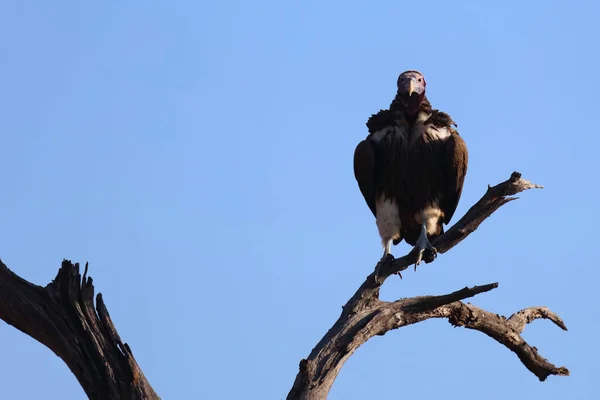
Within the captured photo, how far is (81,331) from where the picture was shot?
202 inches

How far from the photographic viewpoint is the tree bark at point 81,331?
5.06 meters

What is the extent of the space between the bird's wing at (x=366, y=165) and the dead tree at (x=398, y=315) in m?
1.03

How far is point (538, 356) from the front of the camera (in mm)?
7035

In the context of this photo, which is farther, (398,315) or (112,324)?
(398,315)

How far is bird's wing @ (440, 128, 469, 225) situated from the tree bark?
9.93ft

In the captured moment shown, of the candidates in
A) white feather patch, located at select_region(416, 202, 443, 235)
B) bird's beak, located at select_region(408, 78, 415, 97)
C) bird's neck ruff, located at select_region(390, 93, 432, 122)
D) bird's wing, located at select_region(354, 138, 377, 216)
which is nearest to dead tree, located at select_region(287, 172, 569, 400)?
white feather patch, located at select_region(416, 202, 443, 235)

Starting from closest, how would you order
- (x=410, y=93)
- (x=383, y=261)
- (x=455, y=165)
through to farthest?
(x=383, y=261)
(x=455, y=165)
(x=410, y=93)

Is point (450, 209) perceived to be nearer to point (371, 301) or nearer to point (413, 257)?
point (413, 257)

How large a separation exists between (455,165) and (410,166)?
0.35 m

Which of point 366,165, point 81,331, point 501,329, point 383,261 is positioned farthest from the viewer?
point 366,165

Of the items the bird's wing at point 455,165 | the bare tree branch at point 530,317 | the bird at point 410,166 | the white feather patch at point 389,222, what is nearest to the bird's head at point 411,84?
the bird at point 410,166

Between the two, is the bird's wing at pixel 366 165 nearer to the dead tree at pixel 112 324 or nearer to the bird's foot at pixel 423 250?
the bird's foot at pixel 423 250

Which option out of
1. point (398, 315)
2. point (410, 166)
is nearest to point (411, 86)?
point (410, 166)

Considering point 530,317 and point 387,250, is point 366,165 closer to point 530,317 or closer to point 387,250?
point 387,250
